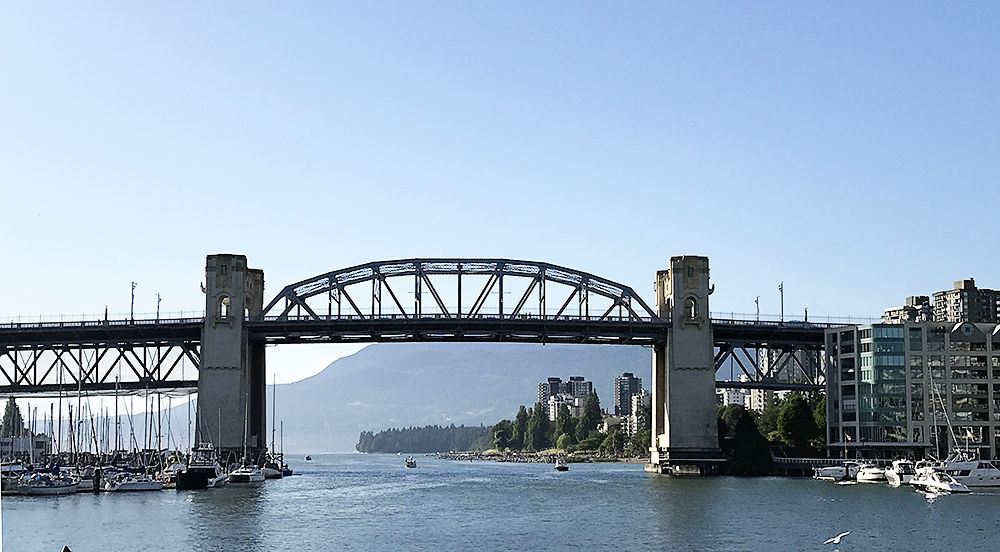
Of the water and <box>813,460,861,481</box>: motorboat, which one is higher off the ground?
the water

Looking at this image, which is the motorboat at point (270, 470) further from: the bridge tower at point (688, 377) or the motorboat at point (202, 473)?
the bridge tower at point (688, 377)

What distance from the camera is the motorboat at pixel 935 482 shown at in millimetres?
92438

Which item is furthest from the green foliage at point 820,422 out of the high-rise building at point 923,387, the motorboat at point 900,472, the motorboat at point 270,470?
the motorboat at point 270,470

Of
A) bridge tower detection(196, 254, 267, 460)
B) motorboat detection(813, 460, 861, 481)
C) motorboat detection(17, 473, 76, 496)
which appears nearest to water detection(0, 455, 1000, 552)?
motorboat detection(17, 473, 76, 496)

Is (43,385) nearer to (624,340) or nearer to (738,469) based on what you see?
(624,340)

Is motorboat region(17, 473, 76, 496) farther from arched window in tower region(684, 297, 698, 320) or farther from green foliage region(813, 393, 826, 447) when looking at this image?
green foliage region(813, 393, 826, 447)

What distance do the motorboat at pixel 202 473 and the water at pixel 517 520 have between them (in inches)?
76.8

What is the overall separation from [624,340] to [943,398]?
32889mm

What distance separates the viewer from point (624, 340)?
12419 cm

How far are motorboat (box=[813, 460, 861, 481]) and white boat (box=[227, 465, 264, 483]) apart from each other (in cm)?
5589

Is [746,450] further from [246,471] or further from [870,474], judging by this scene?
[246,471]

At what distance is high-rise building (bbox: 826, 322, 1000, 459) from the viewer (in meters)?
119

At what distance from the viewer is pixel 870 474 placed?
108938 millimetres

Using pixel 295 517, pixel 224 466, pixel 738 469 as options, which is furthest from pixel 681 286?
pixel 295 517
